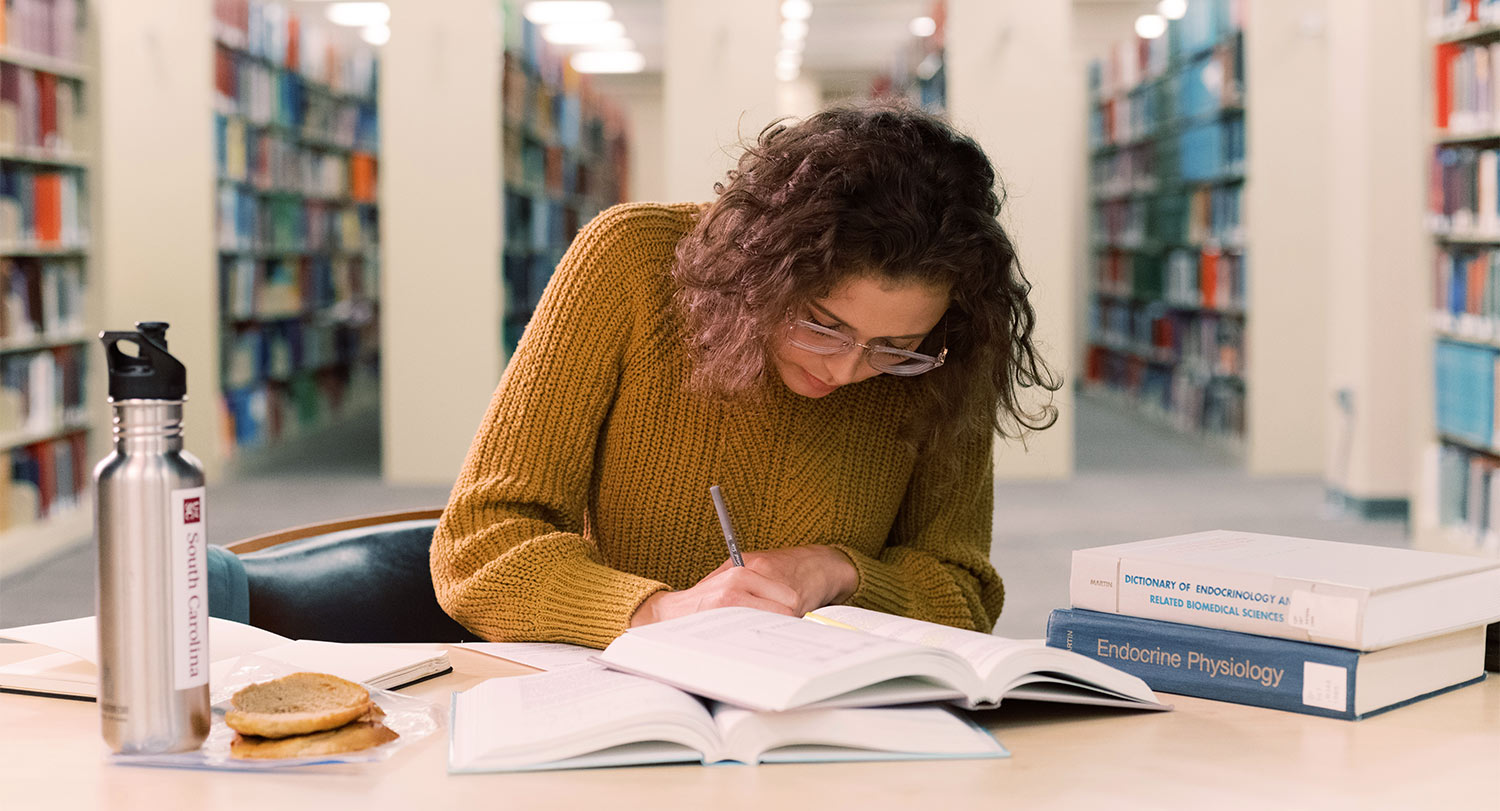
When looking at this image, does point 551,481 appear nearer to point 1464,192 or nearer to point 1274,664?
point 1274,664

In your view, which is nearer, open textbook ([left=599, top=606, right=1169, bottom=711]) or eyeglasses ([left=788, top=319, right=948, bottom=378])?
open textbook ([left=599, top=606, right=1169, bottom=711])

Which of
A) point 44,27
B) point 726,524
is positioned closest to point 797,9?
point 44,27

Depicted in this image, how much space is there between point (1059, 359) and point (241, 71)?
3911 millimetres

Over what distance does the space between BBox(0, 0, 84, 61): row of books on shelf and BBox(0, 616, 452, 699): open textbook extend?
12.8 feet

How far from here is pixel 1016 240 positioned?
1.56m

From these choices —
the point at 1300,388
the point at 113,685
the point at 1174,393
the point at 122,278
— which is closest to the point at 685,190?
the point at 122,278

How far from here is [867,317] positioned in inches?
55.1

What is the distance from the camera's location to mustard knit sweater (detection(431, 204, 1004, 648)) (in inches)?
57.9

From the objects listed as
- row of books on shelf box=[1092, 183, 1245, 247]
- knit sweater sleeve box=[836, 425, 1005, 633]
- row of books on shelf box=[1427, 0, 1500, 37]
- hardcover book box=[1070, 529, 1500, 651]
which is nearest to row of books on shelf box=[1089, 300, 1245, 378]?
row of books on shelf box=[1092, 183, 1245, 247]

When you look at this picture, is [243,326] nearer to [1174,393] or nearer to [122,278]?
[122,278]

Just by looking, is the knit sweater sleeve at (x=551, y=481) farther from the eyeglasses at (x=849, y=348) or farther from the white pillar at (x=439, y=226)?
the white pillar at (x=439, y=226)

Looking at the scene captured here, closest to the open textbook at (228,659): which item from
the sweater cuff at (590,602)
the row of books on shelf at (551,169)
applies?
the sweater cuff at (590,602)

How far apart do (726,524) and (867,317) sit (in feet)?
0.89

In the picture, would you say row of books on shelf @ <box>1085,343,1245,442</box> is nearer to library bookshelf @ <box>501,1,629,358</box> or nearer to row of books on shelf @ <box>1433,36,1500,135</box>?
row of books on shelf @ <box>1433,36,1500,135</box>
